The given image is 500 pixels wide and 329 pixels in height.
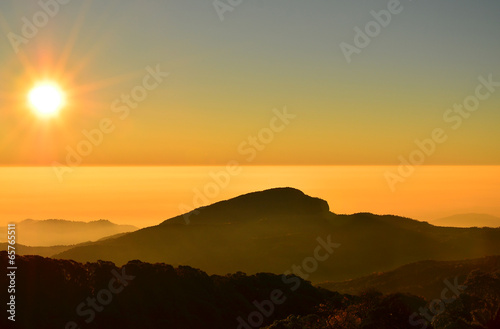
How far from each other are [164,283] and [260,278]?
22.9 meters

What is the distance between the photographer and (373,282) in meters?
151

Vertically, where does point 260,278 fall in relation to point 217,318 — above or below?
above

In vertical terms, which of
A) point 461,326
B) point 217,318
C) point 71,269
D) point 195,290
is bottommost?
point 461,326

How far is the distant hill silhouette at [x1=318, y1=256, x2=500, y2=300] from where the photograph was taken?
12851 centimetres

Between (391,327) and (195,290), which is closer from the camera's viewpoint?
(391,327)

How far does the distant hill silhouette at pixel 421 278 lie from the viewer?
12851 centimetres

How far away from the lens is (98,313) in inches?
2975

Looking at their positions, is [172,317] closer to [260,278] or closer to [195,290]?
[195,290]


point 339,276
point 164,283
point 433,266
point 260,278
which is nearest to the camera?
point 164,283

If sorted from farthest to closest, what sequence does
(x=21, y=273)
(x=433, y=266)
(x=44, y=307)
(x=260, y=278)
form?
(x=433, y=266)
(x=260, y=278)
(x=21, y=273)
(x=44, y=307)

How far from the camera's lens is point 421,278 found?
142875 mm

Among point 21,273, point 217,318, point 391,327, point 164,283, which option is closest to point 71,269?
point 21,273

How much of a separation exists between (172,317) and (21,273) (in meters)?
22.8

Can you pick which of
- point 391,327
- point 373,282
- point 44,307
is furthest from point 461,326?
point 373,282
